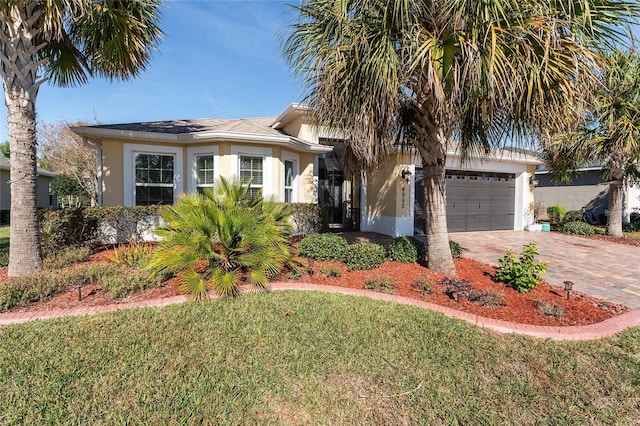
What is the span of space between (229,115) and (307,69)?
9381mm

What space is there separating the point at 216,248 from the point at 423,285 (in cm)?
385

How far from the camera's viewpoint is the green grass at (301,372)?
8.27ft

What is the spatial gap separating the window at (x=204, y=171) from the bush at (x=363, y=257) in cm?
573

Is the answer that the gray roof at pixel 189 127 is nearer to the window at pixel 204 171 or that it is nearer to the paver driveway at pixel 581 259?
the window at pixel 204 171

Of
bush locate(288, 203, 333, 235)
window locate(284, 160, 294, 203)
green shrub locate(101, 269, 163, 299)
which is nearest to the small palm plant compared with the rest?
green shrub locate(101, 269, 163, 299)

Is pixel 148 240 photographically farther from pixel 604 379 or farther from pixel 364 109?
pixel 604 379

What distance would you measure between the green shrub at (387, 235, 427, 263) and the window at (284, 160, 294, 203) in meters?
5.01

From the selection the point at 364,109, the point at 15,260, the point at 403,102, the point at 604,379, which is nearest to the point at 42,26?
the point at 15,260

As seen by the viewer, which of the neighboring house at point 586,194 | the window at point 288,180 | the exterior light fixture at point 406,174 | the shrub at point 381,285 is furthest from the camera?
the neighboring house at point 586,194

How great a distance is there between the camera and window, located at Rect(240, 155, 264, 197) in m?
9.93

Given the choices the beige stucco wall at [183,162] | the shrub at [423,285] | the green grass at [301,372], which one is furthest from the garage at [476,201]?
the green grass at [301,372]

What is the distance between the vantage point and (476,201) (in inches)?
568

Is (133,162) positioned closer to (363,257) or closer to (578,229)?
(363,257)

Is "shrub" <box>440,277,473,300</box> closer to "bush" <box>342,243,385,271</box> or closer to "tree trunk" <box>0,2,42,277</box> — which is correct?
"bush" <box>342,243,385,271</box>
